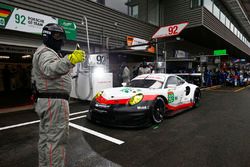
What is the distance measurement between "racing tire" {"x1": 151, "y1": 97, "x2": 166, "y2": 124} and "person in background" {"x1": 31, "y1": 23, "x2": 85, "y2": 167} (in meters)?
2.41

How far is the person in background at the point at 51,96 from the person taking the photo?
5.35 ft

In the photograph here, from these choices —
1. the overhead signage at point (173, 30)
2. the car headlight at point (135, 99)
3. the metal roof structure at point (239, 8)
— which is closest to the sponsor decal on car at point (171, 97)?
the car headlight at point (135, 99)

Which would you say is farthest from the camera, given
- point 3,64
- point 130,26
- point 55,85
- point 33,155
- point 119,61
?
point 3,64

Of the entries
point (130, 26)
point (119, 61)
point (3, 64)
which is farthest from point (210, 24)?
point (3, 64)

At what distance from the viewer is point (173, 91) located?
15.3 feet

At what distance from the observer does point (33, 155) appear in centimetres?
257

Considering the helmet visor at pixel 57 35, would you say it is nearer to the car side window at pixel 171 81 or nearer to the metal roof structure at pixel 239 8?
the car side window at pixel 171 81

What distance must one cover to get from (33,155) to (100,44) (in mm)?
6812

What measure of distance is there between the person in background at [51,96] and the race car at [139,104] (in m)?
1.84

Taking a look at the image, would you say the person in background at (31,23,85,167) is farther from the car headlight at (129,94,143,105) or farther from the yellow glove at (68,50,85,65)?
the car headlight at (129,94,143,105)

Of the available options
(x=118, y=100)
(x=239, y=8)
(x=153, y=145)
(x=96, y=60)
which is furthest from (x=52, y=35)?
(x=239, y=8)

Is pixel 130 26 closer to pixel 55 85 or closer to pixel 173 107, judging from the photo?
pixel 173 107

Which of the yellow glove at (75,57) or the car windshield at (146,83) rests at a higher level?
the yellow glove at (75,57)

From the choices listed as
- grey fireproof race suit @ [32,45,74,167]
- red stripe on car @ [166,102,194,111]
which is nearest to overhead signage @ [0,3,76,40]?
grey fireproof race suit @ [32,45,74,167]
